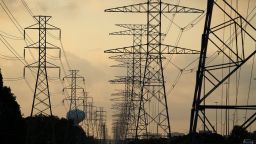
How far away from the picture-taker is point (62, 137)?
447ft

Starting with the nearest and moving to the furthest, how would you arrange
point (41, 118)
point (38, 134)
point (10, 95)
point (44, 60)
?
1. point (10, 95)
2. point (44, 60)
3. point (38, 134)
4. point (41, 118)

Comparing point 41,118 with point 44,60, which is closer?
point 44,60

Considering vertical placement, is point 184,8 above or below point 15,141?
above

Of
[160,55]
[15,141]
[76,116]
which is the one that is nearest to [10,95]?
[15,141]

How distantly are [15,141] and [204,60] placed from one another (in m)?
26.0

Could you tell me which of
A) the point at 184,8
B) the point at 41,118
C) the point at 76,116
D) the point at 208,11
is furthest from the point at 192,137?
the point at 76,116

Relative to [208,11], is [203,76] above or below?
below

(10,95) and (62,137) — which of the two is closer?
(10,95)

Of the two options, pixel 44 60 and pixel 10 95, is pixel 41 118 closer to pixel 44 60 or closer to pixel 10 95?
pixel 44 60

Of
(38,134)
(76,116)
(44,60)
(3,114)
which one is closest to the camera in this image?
(3,114)

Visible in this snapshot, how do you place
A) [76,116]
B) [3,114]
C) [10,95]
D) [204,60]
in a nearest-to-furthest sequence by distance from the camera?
[204,60]
[3,114]
[10,95]
[76,116]

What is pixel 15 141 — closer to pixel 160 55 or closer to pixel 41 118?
pixel 160 55

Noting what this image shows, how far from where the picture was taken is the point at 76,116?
149m

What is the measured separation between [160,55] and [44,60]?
13.5m
